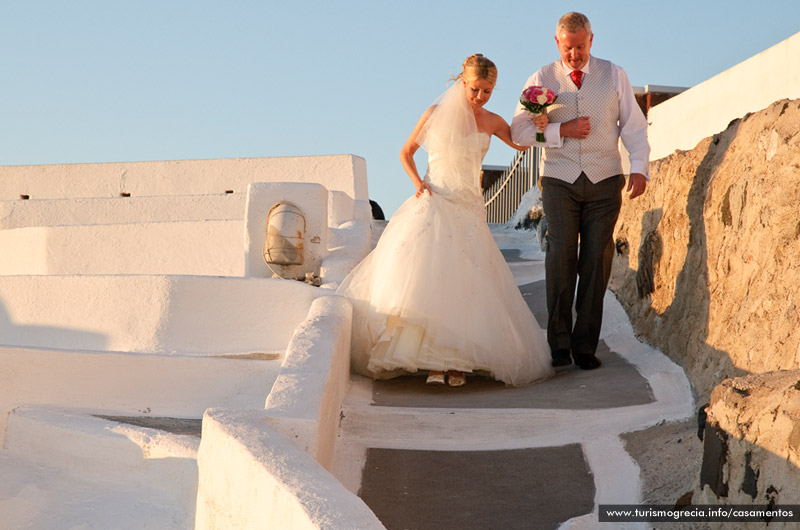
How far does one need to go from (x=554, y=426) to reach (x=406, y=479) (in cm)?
92

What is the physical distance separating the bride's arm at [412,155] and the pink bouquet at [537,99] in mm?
592

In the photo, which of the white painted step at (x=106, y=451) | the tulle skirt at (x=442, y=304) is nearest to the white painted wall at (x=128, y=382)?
the white painted step at (x=106, y=451)

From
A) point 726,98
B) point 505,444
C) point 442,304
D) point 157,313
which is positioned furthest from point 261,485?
point 157,313

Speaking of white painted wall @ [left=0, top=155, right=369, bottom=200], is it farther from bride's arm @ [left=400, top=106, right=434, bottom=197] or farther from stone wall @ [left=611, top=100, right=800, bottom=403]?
stone wall @ [left=611, top=100, right=800, bottom=403]

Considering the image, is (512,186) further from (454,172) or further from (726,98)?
(454,172)

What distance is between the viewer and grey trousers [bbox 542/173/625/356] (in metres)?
5.30

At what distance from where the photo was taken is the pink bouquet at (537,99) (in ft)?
16.9

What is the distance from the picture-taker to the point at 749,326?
161 inches

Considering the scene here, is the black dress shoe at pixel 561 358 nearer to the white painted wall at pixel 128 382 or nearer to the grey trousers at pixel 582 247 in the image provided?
the grey trousers at pixel 582 247

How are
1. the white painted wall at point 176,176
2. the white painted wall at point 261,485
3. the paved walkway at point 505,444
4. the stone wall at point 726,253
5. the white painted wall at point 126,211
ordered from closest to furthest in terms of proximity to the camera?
the white painted wall at point 261,485, the paved walkway at point 505,444, the stone wall at point 726,253, the white painted wall at point 126,211, the white painted wall at point 176,176

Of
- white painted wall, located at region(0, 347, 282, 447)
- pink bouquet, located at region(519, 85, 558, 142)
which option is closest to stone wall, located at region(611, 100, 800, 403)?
pink bouquet, located at region(519, 85, 558, 142)

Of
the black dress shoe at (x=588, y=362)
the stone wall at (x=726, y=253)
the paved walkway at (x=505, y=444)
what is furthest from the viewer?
the black dress shoe at (x=588, y=362)

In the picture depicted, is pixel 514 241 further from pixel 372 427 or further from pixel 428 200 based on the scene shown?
pixel 372 427

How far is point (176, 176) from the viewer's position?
13.8 meters
